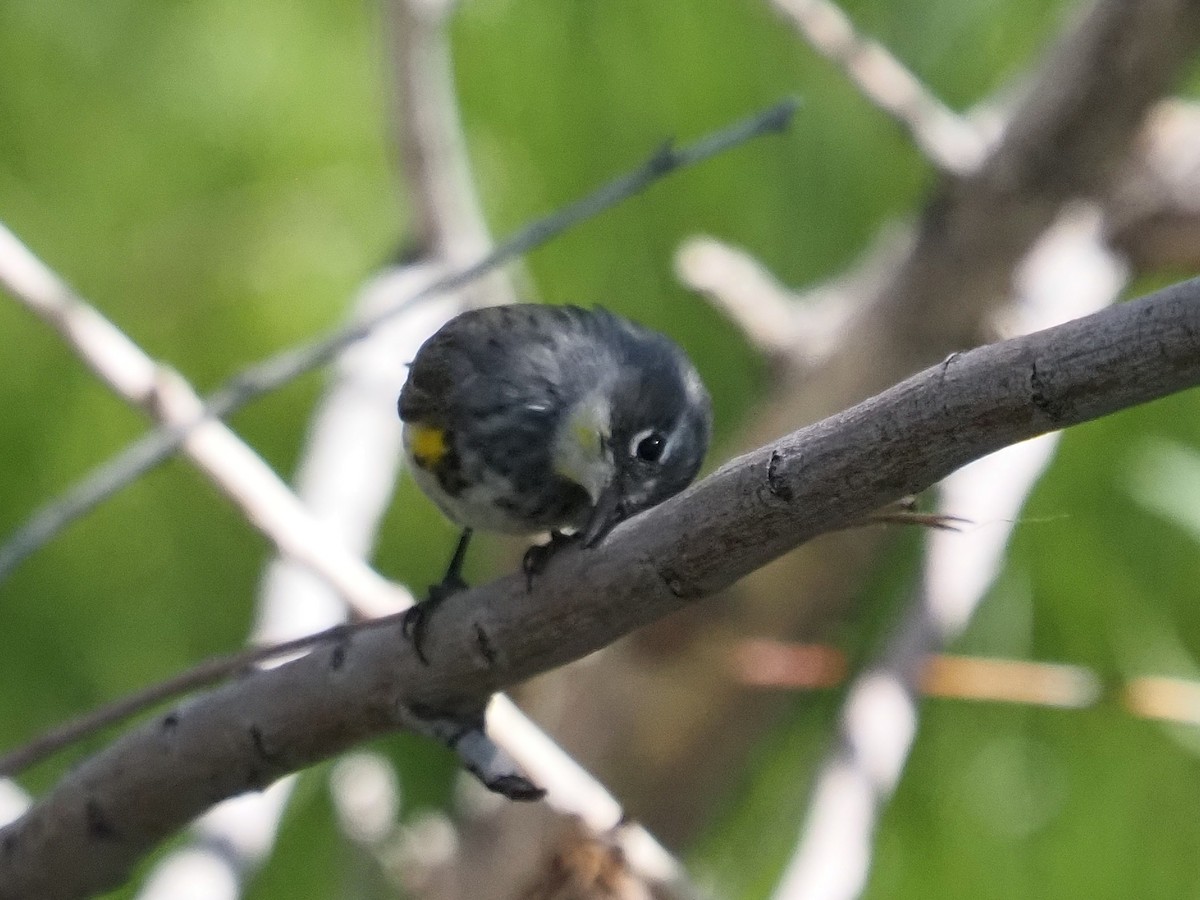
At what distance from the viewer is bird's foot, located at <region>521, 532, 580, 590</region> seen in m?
0.93

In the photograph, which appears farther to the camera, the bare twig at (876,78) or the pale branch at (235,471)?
the bare twig at (876,78)

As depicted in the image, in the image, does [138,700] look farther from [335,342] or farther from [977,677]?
[977,677]

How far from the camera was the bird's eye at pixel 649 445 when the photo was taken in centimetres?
121

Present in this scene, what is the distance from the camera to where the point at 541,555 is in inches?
38.8

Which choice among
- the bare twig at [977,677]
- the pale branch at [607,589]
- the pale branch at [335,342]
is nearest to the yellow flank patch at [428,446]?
the pale branch at [335,342]

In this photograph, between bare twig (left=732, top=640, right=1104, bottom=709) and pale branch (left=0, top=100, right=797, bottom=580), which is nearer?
pale branch (left=0, top=100, right=797, bottom=580)

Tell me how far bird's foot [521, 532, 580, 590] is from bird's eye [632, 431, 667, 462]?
0.41ft

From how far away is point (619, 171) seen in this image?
7.62 feet

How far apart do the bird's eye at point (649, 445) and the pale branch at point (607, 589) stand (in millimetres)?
266

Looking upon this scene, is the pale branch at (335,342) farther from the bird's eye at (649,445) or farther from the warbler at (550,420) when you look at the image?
the bird's eye at (649,445)

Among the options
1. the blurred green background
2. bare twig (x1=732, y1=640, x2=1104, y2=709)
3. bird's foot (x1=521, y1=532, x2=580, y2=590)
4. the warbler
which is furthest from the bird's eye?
the blurred green background

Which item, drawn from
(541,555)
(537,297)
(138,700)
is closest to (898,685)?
(541,555)

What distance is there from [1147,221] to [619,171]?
82cm

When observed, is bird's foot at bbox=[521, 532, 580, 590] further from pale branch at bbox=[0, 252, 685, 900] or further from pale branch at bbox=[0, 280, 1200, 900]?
pale branch at bbox=[0, 252, 685, 900]
